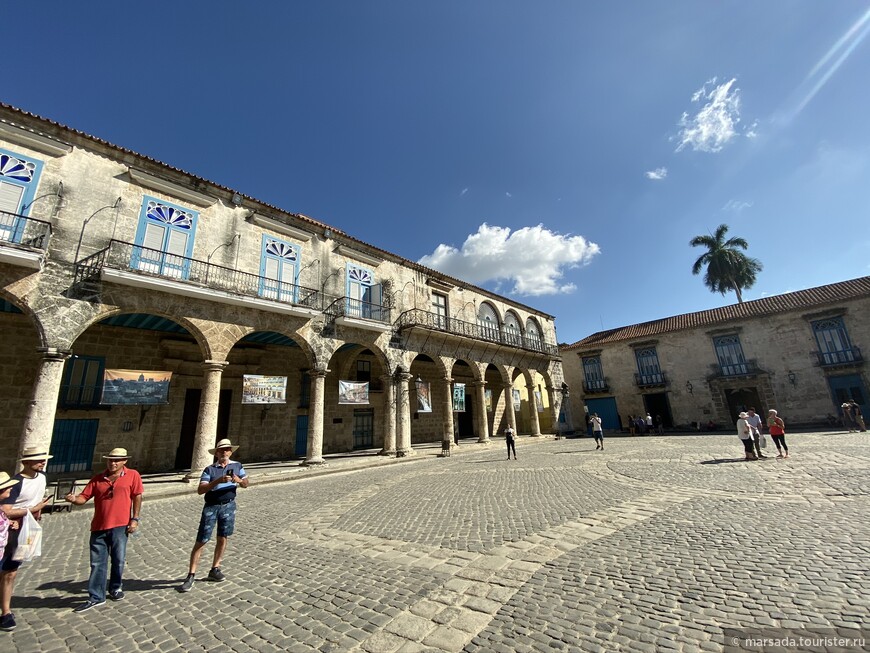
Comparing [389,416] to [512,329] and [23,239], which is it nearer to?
[512,329]

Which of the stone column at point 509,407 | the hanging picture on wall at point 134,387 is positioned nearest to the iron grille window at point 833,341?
the stone column at point 509,407

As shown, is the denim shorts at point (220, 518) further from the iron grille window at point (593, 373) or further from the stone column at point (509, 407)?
the iron grille window at point (593, 373)

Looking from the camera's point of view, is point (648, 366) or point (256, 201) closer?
point (256, 201)

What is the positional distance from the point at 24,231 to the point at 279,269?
5879 mm

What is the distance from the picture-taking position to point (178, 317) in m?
9.82

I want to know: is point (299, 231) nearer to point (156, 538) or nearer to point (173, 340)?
point (173, 340)

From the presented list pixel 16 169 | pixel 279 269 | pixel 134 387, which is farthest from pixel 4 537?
pixel 279 269

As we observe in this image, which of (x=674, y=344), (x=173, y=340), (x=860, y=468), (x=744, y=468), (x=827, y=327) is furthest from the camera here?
(x=674, y=344)

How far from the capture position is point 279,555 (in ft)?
14.8

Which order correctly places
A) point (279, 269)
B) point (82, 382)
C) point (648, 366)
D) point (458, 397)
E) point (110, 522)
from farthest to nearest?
point (648, 366)
point (458, 397)
point (279, 269)
point (82, 382)
point (110, 522)

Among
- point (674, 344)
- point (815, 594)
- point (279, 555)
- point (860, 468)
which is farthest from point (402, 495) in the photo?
point (674, 344)

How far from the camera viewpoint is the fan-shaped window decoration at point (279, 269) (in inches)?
476

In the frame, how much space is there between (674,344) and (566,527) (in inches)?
932

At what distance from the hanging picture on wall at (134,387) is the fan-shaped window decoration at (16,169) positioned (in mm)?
4898
